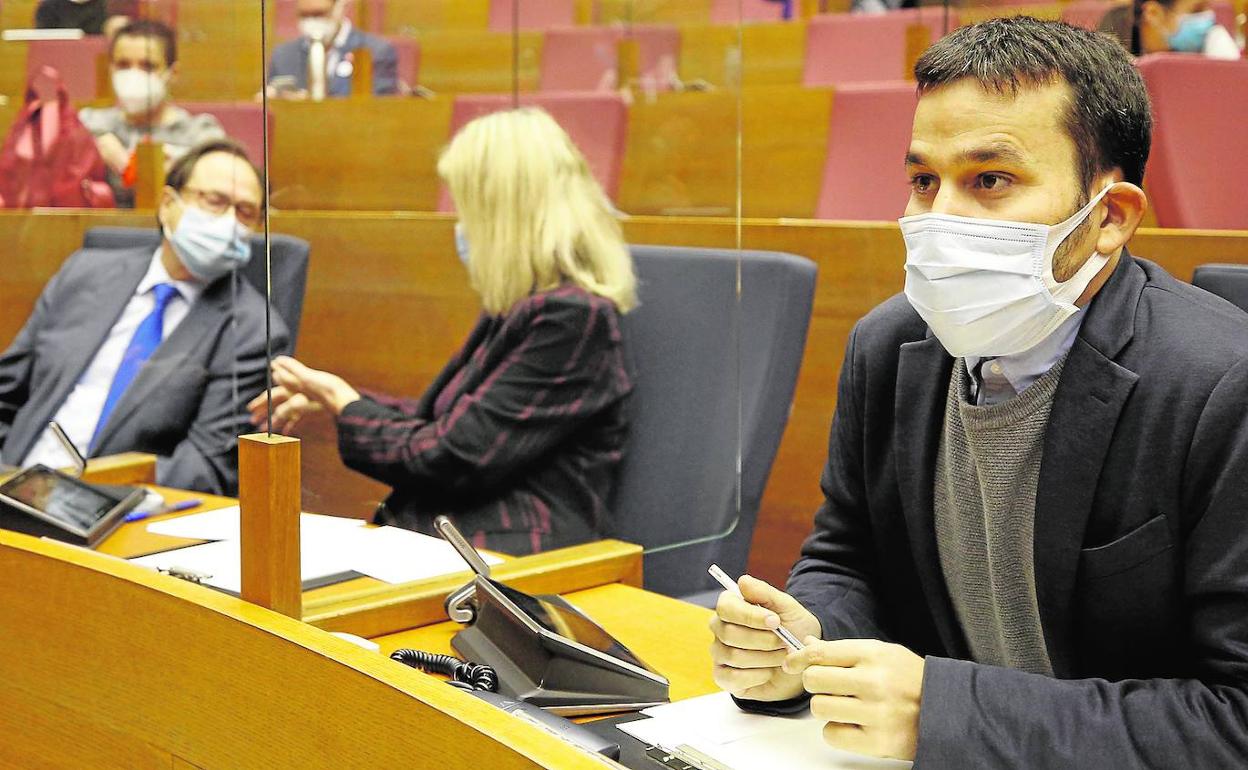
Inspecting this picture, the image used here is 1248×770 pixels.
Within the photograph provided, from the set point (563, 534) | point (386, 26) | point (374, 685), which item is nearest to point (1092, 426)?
point (374, 685)

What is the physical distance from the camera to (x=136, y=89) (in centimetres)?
218

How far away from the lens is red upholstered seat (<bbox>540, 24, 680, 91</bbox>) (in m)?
2.24

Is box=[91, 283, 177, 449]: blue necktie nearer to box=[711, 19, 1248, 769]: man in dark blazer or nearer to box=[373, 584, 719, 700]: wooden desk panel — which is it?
box=[373, 584, 719, 700]: wooden desk panel

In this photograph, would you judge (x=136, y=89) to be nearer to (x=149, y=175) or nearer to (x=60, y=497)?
(x=149, y=175)

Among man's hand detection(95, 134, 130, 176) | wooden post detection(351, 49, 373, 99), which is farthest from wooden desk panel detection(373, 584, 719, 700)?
man's hand detection(95, 134, 130, 176)

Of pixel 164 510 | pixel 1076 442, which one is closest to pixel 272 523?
pixel 1076 442

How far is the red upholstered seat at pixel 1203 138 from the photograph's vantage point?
84.5 inches

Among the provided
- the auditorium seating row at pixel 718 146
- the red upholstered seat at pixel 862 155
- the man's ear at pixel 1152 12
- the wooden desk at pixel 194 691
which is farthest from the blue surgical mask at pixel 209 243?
the man's ear at pixel 1152 12

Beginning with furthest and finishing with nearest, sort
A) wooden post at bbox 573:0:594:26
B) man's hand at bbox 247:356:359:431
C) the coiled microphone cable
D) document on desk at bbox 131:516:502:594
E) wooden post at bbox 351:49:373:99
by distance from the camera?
wooden post at bbox 573:0:594:26 < wooden post at bbox 351:49:373:99 < man's hand at bbox 247:356:359:431 < document on desk at bbox 131:516:502:594 < the coiled microphone cable

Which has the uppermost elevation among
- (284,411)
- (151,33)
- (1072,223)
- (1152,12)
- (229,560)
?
(1152,12)

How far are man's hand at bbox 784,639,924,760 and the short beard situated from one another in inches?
11.6

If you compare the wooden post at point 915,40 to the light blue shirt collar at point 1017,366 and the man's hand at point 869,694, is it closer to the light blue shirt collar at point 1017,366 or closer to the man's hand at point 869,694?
the light blue shirt collar at point 1017,366

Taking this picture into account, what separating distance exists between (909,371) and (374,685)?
19.4 inches

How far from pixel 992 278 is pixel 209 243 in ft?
3.78
